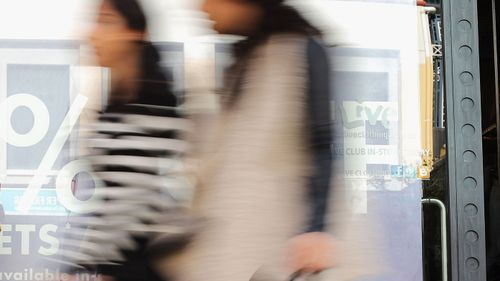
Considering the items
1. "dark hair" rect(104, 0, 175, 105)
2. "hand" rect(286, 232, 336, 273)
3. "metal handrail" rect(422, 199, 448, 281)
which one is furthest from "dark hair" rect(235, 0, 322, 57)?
"metal handrail" rect(422, 199, 448, 281)

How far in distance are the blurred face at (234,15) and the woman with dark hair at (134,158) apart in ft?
0.55

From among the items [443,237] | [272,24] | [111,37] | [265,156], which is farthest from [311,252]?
[111,37]

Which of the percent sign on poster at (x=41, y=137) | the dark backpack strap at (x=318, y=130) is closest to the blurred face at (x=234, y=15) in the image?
the dark backpack strap at (x=318, y=130)

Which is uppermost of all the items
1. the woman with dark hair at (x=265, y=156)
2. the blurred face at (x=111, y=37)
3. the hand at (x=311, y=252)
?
the blurred face at (x=111, y=37)

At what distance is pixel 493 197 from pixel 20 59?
130 cm

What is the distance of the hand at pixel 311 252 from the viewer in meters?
1.51

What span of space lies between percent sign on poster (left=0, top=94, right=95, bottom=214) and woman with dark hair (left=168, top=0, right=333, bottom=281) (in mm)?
360

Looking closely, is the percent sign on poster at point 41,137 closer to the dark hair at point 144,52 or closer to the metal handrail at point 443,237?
the dark hair at point 144,52

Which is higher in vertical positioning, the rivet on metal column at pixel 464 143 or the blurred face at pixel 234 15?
the blurred face at pixel 234 15

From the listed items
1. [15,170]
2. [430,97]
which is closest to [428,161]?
[430,97]

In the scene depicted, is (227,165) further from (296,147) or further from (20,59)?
(20,59)

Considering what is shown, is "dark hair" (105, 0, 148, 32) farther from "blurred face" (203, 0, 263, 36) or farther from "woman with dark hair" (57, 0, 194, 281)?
"blurred face" (203, 0, 263, 36)

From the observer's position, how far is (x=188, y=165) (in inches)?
59.5

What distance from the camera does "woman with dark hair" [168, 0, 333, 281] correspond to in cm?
147
